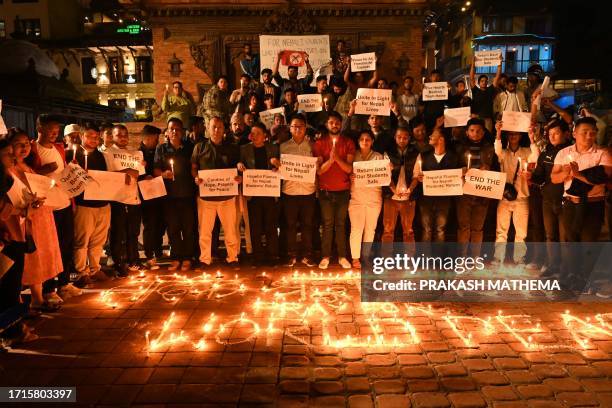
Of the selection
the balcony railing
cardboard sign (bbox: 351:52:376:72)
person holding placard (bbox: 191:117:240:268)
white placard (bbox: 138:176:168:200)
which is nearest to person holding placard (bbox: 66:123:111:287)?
white placard (bbox: 138:176:168:200)

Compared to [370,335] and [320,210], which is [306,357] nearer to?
[370,335]

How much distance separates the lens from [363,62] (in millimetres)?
9203

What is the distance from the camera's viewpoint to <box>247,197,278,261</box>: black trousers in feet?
24.2

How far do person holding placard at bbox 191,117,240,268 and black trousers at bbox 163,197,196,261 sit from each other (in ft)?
0.52

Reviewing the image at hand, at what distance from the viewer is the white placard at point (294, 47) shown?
1344 cm

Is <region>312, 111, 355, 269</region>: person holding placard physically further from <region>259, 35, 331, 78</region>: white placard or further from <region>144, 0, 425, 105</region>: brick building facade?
<region>144, 0, 425, 105</region>: brick building facade

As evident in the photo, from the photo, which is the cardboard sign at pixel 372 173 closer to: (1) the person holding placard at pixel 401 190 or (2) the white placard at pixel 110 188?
(1) the person holding placard at pixel 401 190

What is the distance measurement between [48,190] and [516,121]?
6.53 m

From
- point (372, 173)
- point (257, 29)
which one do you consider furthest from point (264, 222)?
point (257, 29)

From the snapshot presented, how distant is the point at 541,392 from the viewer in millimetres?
3713

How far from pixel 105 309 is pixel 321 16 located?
451 inches

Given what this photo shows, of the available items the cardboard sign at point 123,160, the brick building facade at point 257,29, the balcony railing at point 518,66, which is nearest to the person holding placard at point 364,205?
the cardboard sign at point 123,160

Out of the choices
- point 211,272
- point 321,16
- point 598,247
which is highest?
point 321,16

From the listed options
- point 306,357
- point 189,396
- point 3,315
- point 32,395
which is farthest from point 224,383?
point 3,315
